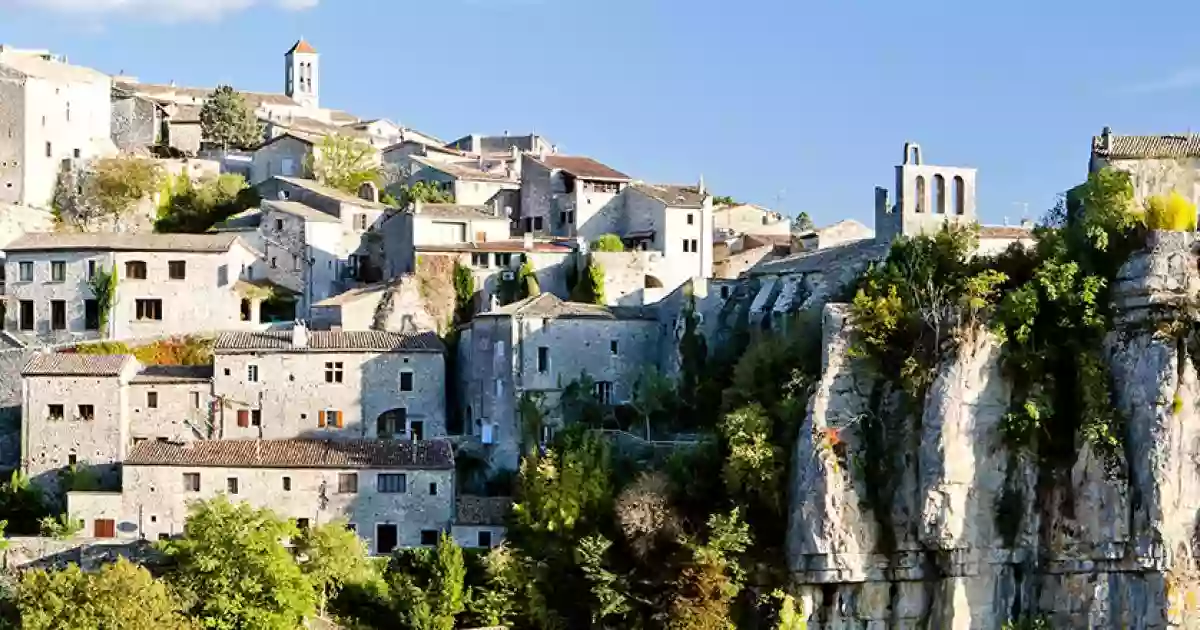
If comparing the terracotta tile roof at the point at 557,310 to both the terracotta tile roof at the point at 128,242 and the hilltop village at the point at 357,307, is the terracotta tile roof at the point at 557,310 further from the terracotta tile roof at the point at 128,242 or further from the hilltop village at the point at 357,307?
the terracotta tile roof at the point at 128,242

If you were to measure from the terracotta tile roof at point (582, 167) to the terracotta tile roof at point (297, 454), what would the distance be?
56.1ft

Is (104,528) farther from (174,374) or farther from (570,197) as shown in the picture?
(570,197)

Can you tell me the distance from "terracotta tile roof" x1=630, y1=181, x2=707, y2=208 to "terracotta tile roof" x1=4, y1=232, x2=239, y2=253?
1353 cm

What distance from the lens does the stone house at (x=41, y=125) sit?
238 ft

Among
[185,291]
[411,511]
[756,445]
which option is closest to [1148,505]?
[756,445]

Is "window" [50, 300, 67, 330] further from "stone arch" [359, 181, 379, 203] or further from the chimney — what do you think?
"stone arch" [359, 181, 379, 203]

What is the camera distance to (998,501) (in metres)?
50.2

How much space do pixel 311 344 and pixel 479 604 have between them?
1034 centimetres

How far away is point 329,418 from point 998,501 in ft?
61.1

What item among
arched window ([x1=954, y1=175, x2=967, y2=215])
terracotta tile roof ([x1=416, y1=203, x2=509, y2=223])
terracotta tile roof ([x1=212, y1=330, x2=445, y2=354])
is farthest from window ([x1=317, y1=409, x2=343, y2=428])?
arched window ([x1=954, y1=175, x2=967, y2=215])

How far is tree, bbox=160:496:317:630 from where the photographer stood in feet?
161

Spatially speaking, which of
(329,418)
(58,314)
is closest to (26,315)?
(58,314)

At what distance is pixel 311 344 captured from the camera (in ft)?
187

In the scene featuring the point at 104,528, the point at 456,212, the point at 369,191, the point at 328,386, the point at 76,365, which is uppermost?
the point at 369,191
